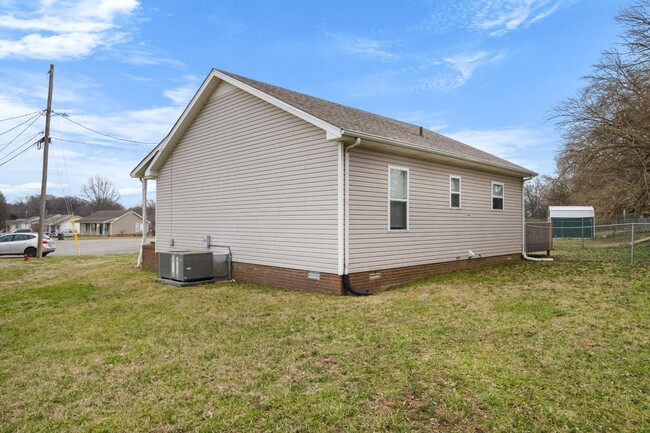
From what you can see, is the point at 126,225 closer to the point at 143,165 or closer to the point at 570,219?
the point at 143,165

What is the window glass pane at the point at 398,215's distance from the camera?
9781 mm

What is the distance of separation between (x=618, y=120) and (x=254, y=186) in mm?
17337

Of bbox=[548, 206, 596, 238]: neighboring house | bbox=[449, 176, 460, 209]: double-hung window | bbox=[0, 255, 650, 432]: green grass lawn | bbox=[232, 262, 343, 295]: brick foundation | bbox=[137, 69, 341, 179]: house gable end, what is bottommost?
bbox=[0, 255, 650, 432]: green grass lawn

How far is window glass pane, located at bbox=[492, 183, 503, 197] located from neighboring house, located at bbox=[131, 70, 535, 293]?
0.26ft

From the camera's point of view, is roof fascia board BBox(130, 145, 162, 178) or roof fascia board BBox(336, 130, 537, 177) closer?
roof fascia board BBox(336, 130, 537, 177)

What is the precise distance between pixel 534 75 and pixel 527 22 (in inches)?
92.0

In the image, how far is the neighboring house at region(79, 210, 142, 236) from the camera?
67625mm

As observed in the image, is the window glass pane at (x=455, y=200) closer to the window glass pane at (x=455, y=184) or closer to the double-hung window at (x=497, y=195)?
the window glass pane at (x=455, y=184)

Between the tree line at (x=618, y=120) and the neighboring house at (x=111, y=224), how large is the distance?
215ft

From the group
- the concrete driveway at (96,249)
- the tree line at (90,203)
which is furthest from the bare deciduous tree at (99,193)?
the concrete driveway at (96,249)

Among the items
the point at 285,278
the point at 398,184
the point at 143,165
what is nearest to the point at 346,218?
the point at 398,184

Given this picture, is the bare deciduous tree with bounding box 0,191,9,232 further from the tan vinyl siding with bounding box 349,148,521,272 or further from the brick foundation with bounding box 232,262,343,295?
the tan vinyl siding with bounding box 349,148,521,272

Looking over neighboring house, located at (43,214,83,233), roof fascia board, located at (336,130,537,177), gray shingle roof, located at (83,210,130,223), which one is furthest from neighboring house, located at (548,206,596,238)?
neighboring house, located at (43,214,83,233)

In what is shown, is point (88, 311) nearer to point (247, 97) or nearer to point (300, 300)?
point (300, 300)
